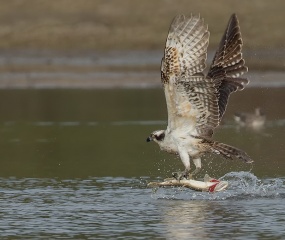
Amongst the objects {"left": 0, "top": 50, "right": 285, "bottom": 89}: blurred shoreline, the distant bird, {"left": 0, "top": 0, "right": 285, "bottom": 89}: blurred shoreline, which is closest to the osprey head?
the distant bird

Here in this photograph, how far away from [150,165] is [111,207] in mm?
3797

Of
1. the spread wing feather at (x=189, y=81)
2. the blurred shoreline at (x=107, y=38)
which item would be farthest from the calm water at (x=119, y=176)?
the blurred shoreline at (x=107, y=38)

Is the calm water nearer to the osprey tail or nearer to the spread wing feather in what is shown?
the osprey tail

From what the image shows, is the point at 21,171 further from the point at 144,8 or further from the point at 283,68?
the point at 144,8

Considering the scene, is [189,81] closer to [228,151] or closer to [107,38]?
[228,151]

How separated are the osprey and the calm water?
596mm

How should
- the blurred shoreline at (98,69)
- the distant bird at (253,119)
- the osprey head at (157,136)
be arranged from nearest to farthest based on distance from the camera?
the osprey head at (157,136) < the distant bird at (253,119) < the blurred shoreline at (98,69)

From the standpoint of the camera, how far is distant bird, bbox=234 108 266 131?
22266 millimetres

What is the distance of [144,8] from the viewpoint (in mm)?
44781

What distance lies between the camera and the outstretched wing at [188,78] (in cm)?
1317

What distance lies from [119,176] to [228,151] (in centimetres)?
278

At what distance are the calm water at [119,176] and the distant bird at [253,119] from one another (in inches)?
9.2

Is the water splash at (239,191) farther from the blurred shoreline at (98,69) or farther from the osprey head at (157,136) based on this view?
the blurred shoreline at (98,69)

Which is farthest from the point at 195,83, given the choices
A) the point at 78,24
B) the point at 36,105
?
the point at 78,24
